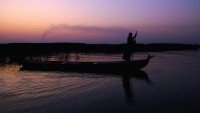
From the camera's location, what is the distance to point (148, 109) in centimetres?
991

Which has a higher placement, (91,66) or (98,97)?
(91,66)

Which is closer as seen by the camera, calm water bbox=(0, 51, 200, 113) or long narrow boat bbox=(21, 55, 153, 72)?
calm water bbox=(0, 51, 200, 113)

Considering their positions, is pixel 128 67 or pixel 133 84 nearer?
pixel 133 84

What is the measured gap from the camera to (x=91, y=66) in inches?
856

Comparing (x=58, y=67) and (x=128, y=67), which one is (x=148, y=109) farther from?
(x=58, y=67)

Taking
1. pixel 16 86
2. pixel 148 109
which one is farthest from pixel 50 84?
pixel 148 109

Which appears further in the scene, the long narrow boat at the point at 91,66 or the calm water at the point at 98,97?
the long narrow boat at the point at 91,66

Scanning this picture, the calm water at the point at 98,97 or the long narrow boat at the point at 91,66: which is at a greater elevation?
the long narrow boat at the point at 91,66

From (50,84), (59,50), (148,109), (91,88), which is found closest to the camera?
(148,109)

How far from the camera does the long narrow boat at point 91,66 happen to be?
2117 centimetres

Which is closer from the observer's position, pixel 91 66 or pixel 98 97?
pixel 98 97

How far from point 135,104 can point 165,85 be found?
4.94m

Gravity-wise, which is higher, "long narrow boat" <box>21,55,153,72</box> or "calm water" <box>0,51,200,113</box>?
"long narrow boat" <box>21,55,153,72</box>

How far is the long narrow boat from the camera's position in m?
21.2
